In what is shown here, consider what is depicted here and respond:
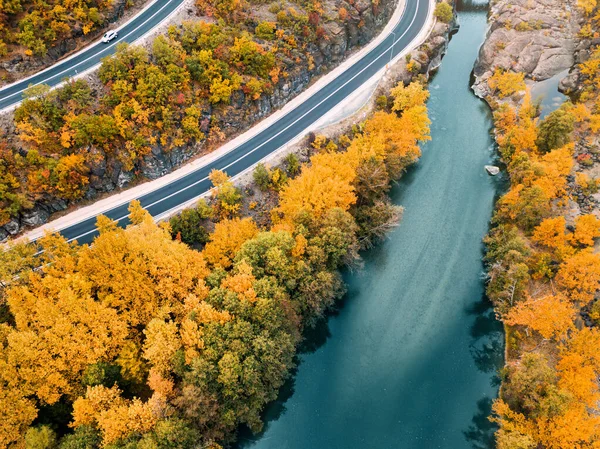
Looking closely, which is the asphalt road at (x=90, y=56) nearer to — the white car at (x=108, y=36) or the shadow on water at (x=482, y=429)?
the white car at (x=108, y=36)

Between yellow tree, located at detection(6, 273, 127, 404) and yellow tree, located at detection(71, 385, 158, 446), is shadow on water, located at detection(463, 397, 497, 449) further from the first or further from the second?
yellow tree, located at detection(6, 273, 127, 404)

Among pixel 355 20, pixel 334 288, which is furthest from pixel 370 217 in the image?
pixel 355 20

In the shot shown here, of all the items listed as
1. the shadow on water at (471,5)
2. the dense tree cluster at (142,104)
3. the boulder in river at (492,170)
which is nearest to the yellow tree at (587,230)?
the boulder in river at (492,170)

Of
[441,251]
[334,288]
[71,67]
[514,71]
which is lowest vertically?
[441,251]

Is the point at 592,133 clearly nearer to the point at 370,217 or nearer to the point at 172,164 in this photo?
the point at 370,217

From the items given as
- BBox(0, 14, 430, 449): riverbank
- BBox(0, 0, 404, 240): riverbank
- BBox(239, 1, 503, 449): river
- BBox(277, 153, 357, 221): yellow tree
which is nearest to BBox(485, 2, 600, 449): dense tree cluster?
BBox(239, 1, 503, 449): river

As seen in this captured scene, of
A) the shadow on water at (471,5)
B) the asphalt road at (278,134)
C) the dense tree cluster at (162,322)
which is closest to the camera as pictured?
the dense tree cluster at (162,322)
